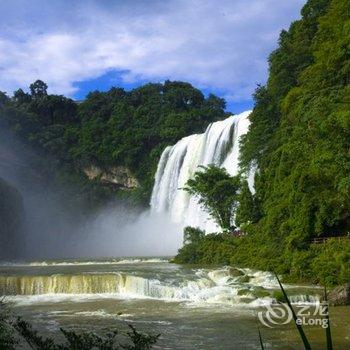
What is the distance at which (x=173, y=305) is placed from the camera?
1565cm

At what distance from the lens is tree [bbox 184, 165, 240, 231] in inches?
1252

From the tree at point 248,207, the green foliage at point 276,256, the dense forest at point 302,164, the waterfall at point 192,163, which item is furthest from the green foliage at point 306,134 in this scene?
the waterfall at point 192,163

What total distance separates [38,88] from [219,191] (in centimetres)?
5473

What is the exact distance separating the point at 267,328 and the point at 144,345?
6897 millimetres

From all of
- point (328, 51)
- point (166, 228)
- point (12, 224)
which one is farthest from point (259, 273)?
point (12, 224)

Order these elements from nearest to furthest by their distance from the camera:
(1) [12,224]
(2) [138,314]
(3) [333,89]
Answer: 1. (2) [138,314]
2. (3) [333,89]
3. (1) [12,224]

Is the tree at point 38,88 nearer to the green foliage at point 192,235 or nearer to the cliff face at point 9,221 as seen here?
the cliff face at point 9,221

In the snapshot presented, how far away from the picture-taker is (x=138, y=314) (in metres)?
14.1

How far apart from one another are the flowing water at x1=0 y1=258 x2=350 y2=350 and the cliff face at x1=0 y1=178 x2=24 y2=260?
2455 cm

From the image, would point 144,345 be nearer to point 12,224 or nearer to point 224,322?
point 224,322

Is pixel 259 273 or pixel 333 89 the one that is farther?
pixel 333 89

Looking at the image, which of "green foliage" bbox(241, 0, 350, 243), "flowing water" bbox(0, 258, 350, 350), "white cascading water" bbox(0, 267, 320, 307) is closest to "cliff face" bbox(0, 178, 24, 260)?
"green foliage" bbox(241, 0, 350, 243)

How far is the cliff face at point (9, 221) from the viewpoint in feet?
141

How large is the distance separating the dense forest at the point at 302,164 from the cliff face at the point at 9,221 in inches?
816
